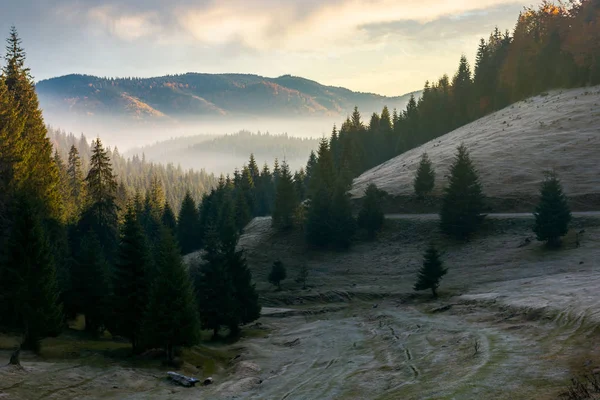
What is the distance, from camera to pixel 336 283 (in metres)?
60.3

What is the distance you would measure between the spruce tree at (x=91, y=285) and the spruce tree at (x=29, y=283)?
1008 centimetres

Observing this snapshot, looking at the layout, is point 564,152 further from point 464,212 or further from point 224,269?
point 224,269

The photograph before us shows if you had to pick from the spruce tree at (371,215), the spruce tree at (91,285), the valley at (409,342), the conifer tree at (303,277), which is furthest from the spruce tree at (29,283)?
the spruce tree at (371,215)

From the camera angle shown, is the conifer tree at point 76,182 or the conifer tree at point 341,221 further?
the conifer tree at point 76,182

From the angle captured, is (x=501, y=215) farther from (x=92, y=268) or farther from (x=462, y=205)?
(x=92, y=268)

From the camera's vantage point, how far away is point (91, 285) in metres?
40.9

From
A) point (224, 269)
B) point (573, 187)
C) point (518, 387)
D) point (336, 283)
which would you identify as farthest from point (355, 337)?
point (573, 187)

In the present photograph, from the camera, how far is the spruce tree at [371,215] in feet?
239

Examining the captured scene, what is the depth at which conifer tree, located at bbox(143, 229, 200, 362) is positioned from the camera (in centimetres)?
3073

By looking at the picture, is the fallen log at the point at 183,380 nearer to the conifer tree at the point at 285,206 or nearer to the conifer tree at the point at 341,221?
the conifer tree at the point at 341,221

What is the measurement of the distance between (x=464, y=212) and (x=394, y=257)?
11866 mm

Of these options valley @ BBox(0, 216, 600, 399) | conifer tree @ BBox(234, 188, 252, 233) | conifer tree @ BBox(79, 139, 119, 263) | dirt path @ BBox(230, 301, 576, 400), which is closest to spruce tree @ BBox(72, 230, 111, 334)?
valley @ BBox(0, 216, 600, 399)

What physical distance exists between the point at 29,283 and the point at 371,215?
171ft

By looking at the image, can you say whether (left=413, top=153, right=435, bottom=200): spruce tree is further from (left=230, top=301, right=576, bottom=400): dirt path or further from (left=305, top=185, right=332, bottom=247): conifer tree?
(left=230, top=301, right=576, bottom=400): dirt path
